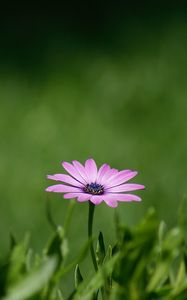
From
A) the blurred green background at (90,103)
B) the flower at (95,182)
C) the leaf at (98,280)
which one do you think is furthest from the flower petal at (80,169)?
the blurred green background at (90,103)

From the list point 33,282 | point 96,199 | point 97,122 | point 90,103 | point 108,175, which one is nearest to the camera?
point 33,282

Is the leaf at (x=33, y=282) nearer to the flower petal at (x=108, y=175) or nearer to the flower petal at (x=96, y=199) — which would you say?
the flower petal at (x=96, y=199)

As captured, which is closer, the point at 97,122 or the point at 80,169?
the point at 80,169

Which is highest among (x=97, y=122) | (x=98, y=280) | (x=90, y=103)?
(x=90, y=103)

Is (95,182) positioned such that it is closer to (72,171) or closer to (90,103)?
(72,171)

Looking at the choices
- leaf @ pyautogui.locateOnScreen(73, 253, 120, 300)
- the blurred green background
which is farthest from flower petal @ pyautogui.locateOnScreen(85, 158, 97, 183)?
the blurred green background

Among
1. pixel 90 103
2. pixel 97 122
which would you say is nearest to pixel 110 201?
pixel 97 122

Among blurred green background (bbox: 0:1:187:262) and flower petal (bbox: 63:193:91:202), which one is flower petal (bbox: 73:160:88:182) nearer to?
flower petal (bbox: 63:193:91:202)

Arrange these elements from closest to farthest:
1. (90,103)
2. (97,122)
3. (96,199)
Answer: (96,199) → (97,122) → (90,103)
